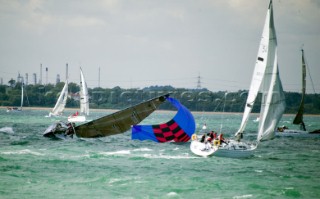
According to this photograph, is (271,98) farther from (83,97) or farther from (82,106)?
(82,106)

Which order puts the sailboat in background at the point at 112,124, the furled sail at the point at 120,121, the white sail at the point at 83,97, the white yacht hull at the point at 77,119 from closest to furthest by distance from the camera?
1. the furled sail at the point at 120,121
2. the sailboat in background at the point at 112,124
3. the white yacht hull at the point at 77,119
4. the white sail at the point at 83,97

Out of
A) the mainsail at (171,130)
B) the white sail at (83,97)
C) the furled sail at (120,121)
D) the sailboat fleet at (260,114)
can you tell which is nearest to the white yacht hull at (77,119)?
the white sail at (83,97)

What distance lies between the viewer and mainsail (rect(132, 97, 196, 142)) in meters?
53.9

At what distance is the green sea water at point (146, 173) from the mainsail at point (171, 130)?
221cm

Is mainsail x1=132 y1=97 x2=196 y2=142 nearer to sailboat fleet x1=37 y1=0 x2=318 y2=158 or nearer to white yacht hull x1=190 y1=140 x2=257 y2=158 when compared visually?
sailboat fleet x1=37 y1=0 x2=318 y2=158

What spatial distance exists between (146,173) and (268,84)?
15152mm

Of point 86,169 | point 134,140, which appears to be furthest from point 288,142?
point 86,169

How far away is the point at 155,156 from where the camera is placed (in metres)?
45.5

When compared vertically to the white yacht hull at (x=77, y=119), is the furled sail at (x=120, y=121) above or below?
above

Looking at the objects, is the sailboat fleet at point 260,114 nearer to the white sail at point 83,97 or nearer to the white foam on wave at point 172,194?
the white foam on wave at point 172,194

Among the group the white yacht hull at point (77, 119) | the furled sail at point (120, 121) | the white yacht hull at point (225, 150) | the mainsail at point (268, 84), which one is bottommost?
the white yacht hull at point (77, 119)

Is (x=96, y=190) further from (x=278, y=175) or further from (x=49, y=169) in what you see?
(x=278, y=175)

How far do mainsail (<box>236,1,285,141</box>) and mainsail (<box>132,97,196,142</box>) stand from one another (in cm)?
791

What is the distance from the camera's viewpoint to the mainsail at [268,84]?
4659cm
